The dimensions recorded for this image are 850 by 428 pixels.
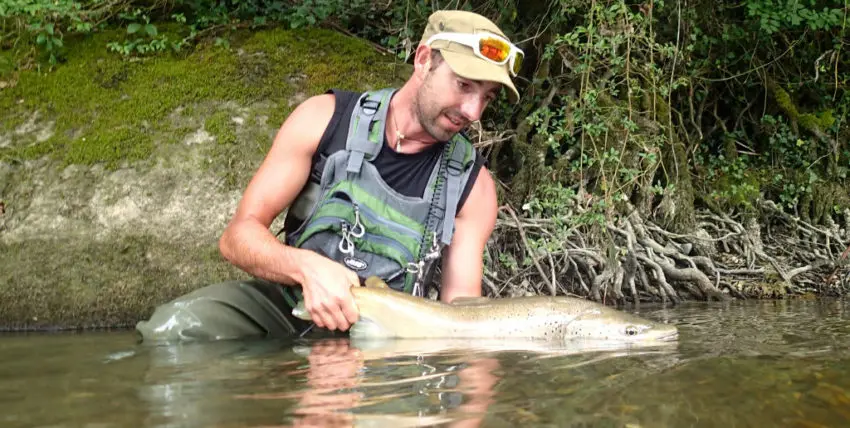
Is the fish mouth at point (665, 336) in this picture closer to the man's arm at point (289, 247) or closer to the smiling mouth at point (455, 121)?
the man's arm at point (289, 247)

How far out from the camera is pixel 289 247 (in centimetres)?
370

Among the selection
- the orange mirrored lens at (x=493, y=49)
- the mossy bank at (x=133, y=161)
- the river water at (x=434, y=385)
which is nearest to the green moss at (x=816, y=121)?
the mossy bank at (x=133, y=161)

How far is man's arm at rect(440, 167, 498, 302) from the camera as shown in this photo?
14.6 ft

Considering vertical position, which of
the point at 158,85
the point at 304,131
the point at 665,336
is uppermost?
the point at 158,85

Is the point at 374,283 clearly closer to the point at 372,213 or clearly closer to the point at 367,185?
the point at 372,213

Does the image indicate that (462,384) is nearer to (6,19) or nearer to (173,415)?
(173,415)

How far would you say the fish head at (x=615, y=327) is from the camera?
11.4ft

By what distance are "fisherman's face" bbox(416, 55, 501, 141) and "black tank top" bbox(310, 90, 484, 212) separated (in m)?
0.20

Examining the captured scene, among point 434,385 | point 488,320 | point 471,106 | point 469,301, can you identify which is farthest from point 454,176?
point 434,385

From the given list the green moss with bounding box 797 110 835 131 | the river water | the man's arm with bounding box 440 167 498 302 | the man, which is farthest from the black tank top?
the green moss with bounding box 797 110 835 131

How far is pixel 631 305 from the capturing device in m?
6.13

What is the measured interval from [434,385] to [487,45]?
212 centimetres

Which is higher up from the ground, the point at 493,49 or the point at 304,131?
the point at 493,49

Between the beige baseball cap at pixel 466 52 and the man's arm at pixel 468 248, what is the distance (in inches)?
27.4
